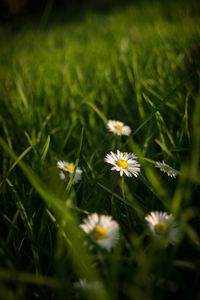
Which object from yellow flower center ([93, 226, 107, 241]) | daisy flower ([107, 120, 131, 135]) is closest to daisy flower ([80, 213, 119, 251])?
yellow flower center ([93, 226, 107, 241])

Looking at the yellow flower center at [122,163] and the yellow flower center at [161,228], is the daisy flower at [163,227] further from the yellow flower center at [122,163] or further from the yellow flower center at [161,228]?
the yellow flower center at [122,163]

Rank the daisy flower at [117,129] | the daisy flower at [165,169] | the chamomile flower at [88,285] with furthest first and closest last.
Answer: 1. the daisy flower at [117,129]
2. the daisy flower at [165,169]
3. the chamomile flower at [88,285]

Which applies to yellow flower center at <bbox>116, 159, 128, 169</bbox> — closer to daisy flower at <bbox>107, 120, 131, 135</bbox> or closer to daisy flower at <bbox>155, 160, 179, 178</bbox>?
daisy flower at <bbox>155, 160, 179, 178</bbox>

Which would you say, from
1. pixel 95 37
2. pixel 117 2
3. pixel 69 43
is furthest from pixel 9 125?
pixel 117 2

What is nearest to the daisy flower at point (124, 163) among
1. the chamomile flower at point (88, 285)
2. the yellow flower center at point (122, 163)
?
the yellow flower center at point (122, 163)

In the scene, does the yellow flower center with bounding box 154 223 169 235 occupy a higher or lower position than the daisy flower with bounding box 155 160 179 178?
lower

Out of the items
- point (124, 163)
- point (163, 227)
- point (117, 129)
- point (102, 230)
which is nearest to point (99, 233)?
point (102, 230)
